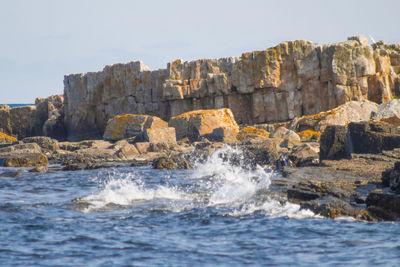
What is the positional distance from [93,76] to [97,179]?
83.4 ft

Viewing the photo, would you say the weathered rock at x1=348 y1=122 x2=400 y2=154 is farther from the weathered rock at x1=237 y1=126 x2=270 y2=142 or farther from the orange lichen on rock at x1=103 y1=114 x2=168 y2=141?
the orange lichen on rock at x1=103 y1=114 x2=168 y2=141

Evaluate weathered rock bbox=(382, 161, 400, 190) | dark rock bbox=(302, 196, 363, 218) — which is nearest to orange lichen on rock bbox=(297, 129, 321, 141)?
weathered rock bbox=(382, 161, 400, 190)

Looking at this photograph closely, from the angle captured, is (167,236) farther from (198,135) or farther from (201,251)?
(198,135)

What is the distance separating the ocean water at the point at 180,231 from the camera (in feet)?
22.6

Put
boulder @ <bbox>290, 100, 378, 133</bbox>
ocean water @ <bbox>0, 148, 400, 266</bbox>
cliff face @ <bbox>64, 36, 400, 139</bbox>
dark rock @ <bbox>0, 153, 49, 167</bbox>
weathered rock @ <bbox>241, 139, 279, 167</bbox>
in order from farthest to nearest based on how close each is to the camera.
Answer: cliff face @ <bbox>64, 36, 400, 139</bbox> → boulder @ <bbox>290, 100, 378, 133</bbox> → dark rock @ <bbox>0, 153, 49, 167</bbox> → weathered rock @ <bbox>241, 139, 279, 167</bbox> → ocean water @ <bbox>0, 148, 400, 266</bbox>

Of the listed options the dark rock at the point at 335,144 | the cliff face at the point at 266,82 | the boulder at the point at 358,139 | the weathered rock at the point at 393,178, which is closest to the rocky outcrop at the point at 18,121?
the cliff face at the point at 266,82

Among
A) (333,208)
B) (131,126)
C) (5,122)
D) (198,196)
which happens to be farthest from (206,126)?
(5,122)

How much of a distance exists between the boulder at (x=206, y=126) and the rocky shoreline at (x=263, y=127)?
0.20ft

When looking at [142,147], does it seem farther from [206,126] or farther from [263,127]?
[263,127]

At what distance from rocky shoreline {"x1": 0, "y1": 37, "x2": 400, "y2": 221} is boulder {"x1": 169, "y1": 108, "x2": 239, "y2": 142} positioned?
0.06 m

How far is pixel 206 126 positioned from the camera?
2830 cm

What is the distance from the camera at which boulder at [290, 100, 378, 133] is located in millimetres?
27484

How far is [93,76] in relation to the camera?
134 ft

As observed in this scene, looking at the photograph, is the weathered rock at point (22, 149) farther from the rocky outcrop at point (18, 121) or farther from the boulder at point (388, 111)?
the rocky outcrop at point (18, 121)
